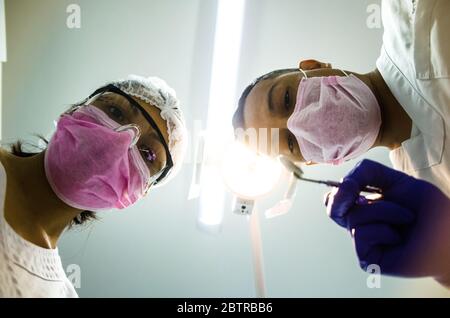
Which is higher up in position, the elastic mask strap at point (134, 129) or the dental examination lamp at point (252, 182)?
the elastic mask strap at point (134, 129)

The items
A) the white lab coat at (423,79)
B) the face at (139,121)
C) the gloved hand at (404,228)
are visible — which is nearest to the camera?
the gloved hand at (404,228)

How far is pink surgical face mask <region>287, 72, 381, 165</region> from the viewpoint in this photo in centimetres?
113

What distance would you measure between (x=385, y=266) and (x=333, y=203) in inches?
7.0

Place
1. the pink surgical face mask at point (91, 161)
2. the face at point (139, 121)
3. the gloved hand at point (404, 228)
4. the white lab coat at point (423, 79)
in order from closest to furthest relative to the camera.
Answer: the gloved hand at point (404, 228)
the white lab coat at point (423, 79)
the pink surgical face mask at point (91, 161)
the face at point (139, 121)

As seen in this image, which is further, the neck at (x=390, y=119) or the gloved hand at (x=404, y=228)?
the neck at (x=390, y=119)

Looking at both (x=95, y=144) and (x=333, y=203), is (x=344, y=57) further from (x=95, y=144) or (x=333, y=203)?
(x=95, y=144)

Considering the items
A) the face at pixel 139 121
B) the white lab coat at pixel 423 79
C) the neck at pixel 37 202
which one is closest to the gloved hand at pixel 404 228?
the white lab coat at pixel 423 79

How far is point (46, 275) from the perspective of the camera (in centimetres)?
98

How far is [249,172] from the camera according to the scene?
1271 millimetres

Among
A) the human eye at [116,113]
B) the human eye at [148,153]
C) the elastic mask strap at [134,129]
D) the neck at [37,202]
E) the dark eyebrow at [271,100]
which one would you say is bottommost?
the neck at [37,202]

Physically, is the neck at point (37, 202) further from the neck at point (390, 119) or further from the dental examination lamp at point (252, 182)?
the neck at point (390, 119)

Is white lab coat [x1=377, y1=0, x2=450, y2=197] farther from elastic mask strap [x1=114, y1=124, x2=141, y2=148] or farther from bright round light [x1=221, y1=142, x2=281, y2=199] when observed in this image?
elastic mask strap [x1=114, y1=124, x2=141, y2=148]

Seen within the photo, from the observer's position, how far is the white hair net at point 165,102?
4.19 feet

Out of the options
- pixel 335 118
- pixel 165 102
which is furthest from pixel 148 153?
pixel 335 118
